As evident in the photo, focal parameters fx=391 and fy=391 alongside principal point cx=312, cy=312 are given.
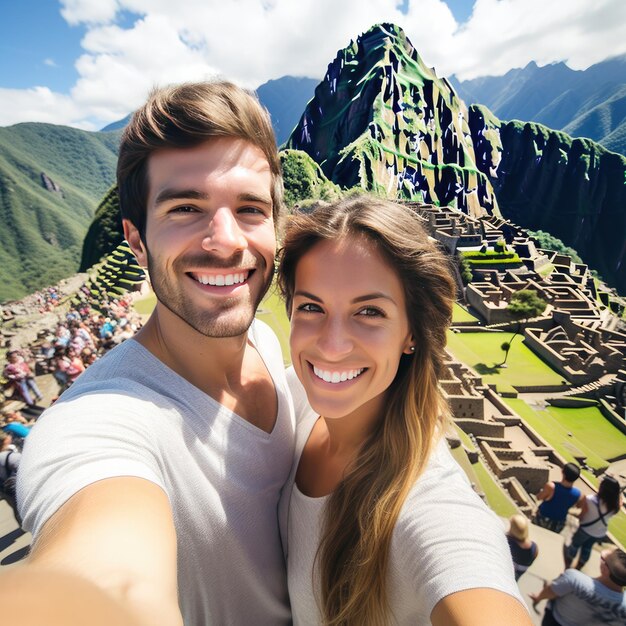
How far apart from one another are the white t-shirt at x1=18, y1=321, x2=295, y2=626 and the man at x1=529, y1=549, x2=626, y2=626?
3285 millimetres

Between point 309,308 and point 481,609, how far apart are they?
1428mm

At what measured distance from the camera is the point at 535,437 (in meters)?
12.9

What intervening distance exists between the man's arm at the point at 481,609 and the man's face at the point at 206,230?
1.45 meters

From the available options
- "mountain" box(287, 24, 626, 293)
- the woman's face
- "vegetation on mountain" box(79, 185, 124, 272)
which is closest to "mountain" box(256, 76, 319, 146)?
"mountain" box(287, 24, 626, 293)

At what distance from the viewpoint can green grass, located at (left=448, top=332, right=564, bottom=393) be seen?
752 inches

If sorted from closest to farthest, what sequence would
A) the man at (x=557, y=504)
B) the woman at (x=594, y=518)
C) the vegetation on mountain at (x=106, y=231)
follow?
the woman at (x=594, y=518)
the man at (x=557, y=504)
the vegetation on mountain at (x=106, y=231)

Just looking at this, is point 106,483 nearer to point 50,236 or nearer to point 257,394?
point 257,394

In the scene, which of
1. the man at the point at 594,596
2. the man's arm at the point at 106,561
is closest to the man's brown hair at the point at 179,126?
the man's arm at the point at 106,561

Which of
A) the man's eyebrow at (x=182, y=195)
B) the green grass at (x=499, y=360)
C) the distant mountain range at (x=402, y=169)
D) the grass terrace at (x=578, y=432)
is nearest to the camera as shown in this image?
the man's eyebrow at (x=182, y=195)

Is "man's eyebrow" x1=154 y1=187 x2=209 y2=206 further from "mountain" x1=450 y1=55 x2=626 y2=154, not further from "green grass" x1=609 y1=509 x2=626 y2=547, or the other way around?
"mountain" x1=450 y1=55 x2=626 y2=154

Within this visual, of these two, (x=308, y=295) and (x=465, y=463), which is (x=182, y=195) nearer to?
(x=308, y=295)

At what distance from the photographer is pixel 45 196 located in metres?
112

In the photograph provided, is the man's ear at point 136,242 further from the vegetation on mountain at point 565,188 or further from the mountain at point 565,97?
the mountain at point 565,97

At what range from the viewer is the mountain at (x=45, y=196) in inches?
3078
